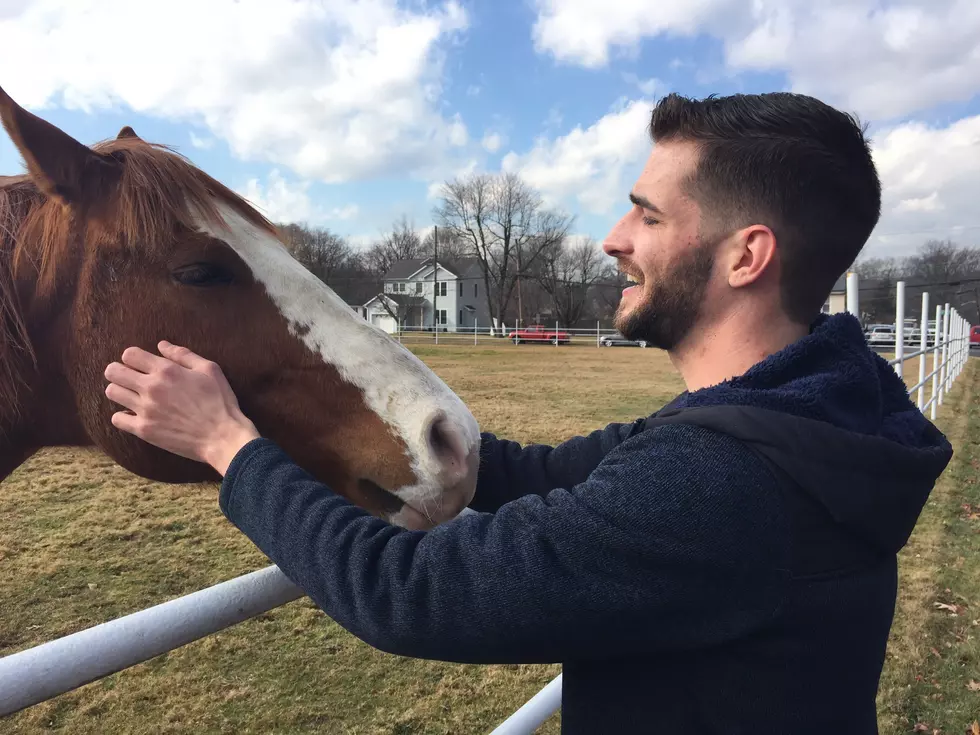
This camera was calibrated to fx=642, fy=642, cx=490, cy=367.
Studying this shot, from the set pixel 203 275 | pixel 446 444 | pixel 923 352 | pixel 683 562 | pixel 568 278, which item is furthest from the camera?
pixel 568 278

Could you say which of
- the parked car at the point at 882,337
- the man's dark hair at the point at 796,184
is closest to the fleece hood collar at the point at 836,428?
the man's dark hair at the point at 796,184

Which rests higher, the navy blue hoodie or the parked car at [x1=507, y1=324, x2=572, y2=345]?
the navy blue hoodie

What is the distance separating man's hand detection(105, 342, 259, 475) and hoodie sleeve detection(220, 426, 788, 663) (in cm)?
33

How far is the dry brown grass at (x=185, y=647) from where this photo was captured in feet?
10.1

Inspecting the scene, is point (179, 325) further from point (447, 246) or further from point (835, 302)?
point (447, 246)

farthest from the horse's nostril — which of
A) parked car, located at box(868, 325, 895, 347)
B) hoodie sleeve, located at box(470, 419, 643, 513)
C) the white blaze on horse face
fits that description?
parked car, located at box(868, 325, 895, 347)

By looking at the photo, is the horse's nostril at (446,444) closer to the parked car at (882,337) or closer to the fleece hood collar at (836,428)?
the fleece hood collar at (836,428)

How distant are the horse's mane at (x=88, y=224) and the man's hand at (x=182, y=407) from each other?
1.28ft

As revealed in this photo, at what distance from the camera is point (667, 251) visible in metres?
1.23

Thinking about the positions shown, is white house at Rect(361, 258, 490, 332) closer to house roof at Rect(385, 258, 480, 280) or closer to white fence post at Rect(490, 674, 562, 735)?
house roof at Rect(385, 258, 480, 280)

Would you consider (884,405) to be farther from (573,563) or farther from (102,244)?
(102,244)

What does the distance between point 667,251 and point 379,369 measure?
70 centimetres

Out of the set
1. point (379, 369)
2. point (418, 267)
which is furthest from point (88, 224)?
point (418, 267)

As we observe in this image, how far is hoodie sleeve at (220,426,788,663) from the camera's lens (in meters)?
0.86
